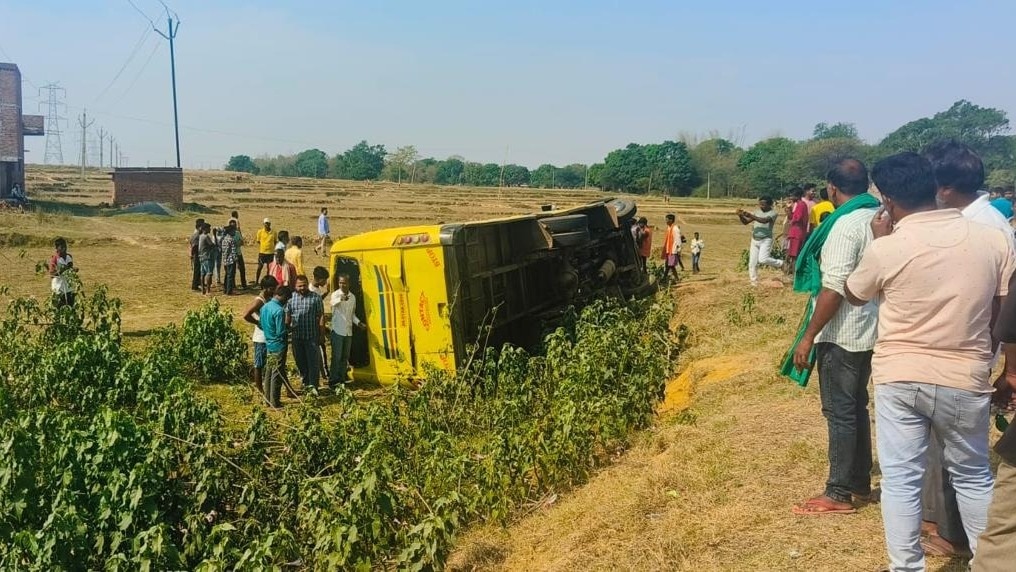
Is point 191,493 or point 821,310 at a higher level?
point 821,310

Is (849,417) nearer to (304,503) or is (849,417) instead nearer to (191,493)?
(304,503)

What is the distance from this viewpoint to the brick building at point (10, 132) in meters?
33.2

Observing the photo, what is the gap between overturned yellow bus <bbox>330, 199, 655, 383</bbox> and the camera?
8312 millimetres

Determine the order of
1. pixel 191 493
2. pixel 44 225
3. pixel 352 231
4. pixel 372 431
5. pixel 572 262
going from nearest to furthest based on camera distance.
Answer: pixel 191 493, pixel 372 431, pixel 572 262, pixel 44 225, pixel 352 231

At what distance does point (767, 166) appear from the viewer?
74.4m

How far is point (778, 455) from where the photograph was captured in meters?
4.96

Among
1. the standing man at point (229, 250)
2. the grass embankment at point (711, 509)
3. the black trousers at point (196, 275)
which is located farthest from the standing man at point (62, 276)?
the grass embankment at point (711, 509)

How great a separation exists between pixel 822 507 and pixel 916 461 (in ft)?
3.61

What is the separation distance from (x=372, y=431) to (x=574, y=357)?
2673mm

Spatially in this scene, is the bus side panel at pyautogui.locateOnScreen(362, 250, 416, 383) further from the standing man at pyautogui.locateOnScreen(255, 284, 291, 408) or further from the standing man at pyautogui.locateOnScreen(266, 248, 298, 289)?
the standing man at pyautogui.locateOnScreen(266, 248, 298, 289)

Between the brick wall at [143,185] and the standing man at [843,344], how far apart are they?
37.0 metres

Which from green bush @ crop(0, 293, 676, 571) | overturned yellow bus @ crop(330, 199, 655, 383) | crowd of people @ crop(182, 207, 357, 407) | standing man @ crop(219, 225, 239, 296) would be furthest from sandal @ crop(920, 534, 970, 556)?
standing man @ crop(219, 225, 239, 296)

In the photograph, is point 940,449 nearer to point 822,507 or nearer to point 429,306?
point 822,507

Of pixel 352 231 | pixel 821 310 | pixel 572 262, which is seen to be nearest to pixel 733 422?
pixel 821 310
